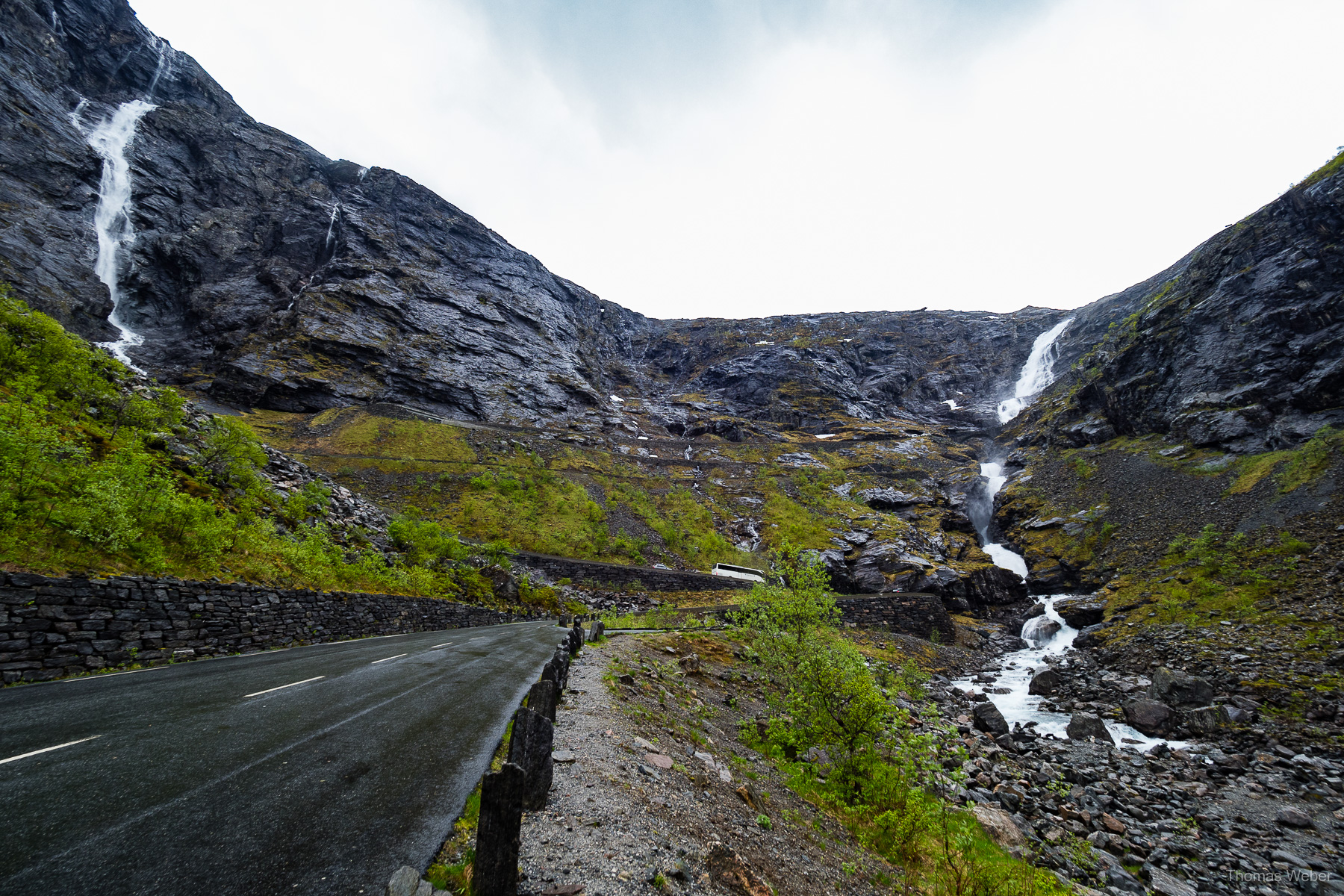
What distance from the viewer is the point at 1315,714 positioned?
15.4m

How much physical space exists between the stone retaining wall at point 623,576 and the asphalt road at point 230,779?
2787 centimetres

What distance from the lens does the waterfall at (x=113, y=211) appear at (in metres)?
64.9

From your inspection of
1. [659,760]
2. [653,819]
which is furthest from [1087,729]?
[653,819]

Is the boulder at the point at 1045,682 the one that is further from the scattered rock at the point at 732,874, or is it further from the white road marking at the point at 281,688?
the white road marking at the point at 281,688

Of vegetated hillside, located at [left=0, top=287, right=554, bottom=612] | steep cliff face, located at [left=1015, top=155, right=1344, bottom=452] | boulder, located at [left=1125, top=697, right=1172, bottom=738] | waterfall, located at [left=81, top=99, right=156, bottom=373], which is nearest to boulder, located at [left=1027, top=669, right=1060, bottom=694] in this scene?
boulder, located at [left=1125, top=697, right=1172, bottom=738]

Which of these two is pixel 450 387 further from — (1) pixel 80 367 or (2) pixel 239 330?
(1) pixel 80 367

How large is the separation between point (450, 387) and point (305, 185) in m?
59.3

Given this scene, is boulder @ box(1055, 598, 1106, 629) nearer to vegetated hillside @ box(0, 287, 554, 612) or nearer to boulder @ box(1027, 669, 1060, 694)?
boulder @ box(1027, 669, 1060, 694)

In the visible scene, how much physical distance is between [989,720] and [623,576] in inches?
1008

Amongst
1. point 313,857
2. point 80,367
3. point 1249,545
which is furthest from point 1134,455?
point 80,367

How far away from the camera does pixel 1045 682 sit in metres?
22.9

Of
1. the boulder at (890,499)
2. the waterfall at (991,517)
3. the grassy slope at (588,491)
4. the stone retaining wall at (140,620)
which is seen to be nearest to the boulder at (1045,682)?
the grassy slope at (588,491)

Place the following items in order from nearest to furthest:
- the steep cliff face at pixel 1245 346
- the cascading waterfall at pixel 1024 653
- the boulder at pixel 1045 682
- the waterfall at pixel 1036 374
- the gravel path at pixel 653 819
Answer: the gravel path at pixel 653 819, the cascading waterfall at pixel 1024 653, the boulder at pixel 1045 682, the steep cliff face at pixel 1245 346, the waterfall at pixel 1036 374

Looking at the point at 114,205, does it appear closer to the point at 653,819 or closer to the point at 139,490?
the point at 139,490
